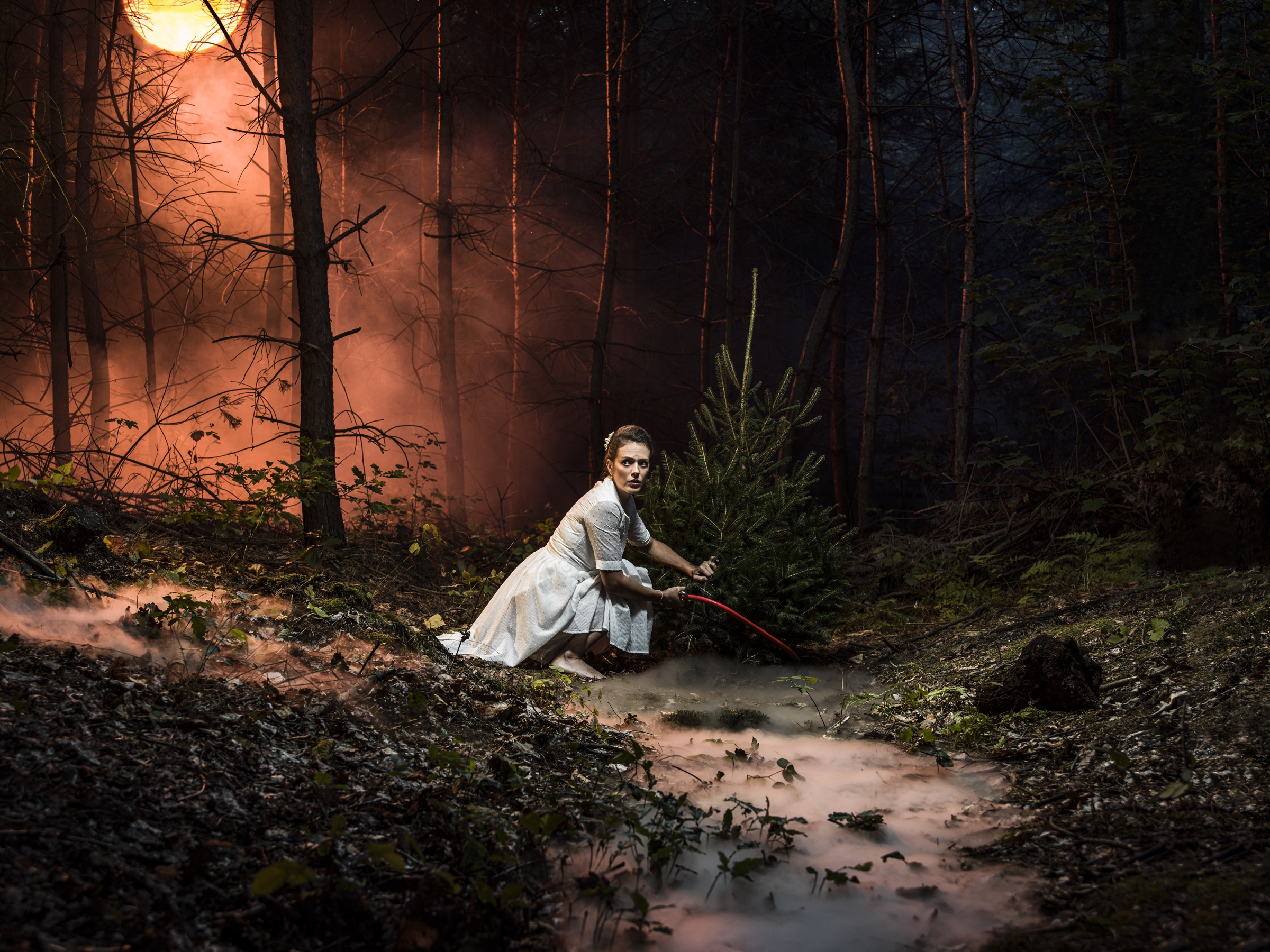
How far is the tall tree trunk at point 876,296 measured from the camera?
1042cm

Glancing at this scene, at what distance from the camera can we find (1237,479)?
6402mm

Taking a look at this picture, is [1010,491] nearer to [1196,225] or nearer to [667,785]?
[1196,225]

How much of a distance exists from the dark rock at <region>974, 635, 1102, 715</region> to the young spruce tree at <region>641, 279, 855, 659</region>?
174 cm

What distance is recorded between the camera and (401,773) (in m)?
3.05

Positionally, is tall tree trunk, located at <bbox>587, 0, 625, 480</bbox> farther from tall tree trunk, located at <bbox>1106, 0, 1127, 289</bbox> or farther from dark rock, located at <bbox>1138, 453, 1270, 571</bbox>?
dark rock, located at <bbox>1138, 453, 1270, 571</bbox>

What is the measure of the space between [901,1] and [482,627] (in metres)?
11.7

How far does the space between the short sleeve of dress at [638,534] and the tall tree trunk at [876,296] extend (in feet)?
18.0

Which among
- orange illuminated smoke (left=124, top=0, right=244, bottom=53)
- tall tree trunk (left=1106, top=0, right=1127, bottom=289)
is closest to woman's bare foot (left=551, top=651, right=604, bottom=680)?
orange illuminated smoke (left=124, top=0, right=244, bottom=53)

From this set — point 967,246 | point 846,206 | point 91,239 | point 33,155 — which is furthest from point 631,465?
point 33,155

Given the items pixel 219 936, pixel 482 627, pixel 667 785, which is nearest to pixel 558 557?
pixel 482 627

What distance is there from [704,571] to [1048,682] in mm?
2086

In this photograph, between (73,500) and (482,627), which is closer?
(482,627)

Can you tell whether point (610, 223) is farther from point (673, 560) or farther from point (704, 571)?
point (704, 571)

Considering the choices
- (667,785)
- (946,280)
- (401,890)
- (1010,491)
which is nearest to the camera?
(401,890)
